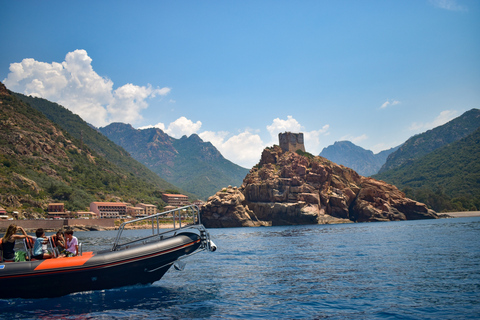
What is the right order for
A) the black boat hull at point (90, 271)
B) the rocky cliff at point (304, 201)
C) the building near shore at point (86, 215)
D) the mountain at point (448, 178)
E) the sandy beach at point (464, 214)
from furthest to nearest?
the mountain at point (448, 178) → the sandy beach at point (464, 214) → the building near shore at point (86, 215) → the rocky cliff at point (304, 201) → the black boat hull at point (90, 271)

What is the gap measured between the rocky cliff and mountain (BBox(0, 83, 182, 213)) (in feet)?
159

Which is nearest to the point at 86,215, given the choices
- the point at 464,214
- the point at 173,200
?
the point at 173,200

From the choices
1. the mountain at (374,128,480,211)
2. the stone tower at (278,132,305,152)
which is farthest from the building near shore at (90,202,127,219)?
the mountain at (374,128,480,211)

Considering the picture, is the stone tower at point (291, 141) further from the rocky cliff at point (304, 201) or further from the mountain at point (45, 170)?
the mountain at point (45, 170)

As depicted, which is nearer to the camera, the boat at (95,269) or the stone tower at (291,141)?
the boat at (95,269)

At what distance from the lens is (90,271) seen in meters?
13.8

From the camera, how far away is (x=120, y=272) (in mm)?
14438

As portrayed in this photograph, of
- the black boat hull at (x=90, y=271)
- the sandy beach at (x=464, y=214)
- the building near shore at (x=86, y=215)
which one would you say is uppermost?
the building near shore at (x=86, y=215)

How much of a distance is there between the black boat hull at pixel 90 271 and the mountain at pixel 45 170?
289 feet

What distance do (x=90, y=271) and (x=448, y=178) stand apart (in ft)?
554

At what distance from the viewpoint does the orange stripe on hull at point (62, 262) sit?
13.3m

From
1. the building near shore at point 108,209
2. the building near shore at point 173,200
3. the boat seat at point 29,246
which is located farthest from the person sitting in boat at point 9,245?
the building near shore at point 173,200

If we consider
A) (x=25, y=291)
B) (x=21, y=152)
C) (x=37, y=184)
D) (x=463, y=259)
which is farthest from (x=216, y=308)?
(x=21, y=152)

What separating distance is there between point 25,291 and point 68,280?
4.94 ft
